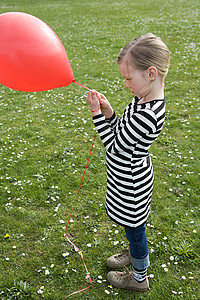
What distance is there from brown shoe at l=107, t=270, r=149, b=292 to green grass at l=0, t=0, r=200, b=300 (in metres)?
0.06

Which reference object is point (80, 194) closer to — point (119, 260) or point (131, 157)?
point (119, 260)

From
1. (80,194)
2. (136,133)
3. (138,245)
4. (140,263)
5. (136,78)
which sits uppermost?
(136,78)

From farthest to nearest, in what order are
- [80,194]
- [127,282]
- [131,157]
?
[80,194]
[127,282]
[131,157]

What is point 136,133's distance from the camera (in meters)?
2.04

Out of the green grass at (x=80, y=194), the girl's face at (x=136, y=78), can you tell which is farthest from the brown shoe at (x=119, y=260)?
the girl's face at (x=136, y=78)

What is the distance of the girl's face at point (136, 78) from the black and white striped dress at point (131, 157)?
0.10 metres

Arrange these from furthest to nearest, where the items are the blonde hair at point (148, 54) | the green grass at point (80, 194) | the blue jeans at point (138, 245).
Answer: the green grass at point (80, 194)
the blue jeans at point (138, 245)
the blonde hair at point (148, 54)

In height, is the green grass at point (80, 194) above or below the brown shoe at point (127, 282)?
below

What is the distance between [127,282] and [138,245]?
50 cm

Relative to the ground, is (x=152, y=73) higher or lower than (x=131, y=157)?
higher

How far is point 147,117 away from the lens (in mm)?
2016

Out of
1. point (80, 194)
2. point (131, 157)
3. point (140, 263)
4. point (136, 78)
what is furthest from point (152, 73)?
point (80, 194)

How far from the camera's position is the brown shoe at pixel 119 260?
299 centimetres

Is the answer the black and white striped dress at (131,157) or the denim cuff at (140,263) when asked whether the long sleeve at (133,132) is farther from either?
the denim cuff at (140,263)
